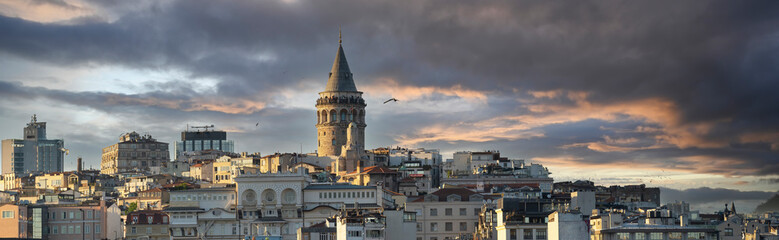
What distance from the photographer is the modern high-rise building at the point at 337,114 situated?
166 m

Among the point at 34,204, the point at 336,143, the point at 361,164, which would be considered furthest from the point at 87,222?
the point at 336,143

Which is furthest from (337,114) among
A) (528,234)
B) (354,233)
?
(528,234)

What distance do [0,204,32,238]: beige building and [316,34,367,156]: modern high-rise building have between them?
217 ft

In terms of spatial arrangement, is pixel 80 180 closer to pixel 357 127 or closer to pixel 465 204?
A: pixel 357 127

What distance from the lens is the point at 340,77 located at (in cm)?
16862

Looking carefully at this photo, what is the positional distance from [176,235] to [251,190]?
9691mm

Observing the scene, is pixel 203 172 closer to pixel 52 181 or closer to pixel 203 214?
pixel 52 181

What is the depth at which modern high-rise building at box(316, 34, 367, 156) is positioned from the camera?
166m

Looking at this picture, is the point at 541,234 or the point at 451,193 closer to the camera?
the point at 541,234

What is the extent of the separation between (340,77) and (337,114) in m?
4.82

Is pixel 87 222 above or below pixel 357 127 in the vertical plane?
below

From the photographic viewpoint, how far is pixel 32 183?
170 meters

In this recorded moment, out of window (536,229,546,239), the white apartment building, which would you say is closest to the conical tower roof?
the white apartment building

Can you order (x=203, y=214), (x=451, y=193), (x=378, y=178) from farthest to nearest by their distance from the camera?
(x=378, y=178) < (x=451, y=193) < (x=203, y=214)
